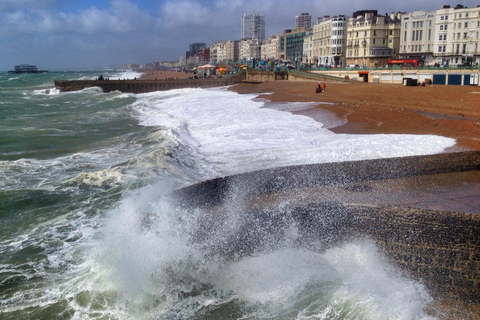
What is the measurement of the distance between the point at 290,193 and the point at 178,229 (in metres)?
2.83

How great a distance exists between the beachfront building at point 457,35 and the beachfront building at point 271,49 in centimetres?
8748

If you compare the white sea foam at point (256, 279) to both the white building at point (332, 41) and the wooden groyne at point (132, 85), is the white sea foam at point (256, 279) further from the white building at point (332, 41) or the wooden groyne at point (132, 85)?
the white building at point (332, 41)

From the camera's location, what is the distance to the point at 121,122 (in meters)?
22.9

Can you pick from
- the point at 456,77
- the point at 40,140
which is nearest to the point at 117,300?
the point at 40,140

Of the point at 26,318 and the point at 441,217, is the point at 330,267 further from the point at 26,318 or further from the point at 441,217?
the point at 26,318

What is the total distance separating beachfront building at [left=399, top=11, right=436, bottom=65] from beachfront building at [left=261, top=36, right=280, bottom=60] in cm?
8236

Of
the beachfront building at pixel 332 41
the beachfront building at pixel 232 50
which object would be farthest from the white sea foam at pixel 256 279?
the beachfront building at pixel 232 50

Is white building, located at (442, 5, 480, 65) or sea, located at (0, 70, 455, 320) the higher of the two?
white building, located at (442, 5, 480, 65)

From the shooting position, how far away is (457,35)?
47.4 meters

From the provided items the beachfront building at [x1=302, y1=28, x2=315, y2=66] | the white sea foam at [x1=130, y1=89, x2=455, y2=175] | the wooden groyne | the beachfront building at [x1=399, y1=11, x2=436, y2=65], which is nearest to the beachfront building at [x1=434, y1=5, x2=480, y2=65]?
the beachfront building at [x1=399, y1=11, x2=436, y2=65]

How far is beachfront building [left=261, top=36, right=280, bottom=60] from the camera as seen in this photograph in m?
137

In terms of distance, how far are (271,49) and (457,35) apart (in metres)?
102

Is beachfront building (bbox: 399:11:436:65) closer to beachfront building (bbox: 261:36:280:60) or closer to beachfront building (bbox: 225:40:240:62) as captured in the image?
beachfront building (bbox: 261:36:280:60)

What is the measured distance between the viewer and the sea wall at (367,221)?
6.40 meters
